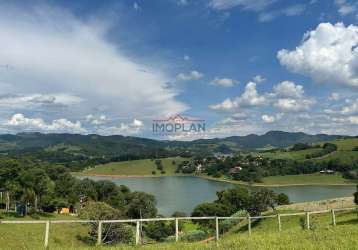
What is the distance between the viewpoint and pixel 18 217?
6825 cm

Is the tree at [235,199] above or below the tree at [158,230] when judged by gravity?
above

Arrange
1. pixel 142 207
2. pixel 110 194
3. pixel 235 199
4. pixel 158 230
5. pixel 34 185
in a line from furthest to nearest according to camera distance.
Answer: pixel 110 194, pixel 235 199, pixel 142 207, pixel 158 230, pixel 34 185

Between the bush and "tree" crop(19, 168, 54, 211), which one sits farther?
"tree" crop(19, 168, 54, 211)

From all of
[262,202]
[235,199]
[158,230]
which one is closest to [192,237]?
[158,230]

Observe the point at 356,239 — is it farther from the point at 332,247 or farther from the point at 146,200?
the point at 146,200

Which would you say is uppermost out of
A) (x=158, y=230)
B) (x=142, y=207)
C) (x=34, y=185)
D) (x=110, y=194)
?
(x=34, y=185)

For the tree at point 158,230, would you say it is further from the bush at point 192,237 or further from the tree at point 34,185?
the bush at point 192,237

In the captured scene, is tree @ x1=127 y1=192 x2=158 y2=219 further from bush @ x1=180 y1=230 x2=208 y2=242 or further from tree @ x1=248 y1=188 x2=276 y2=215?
bush @ x1=180 y1=230 x2=208 y2=242

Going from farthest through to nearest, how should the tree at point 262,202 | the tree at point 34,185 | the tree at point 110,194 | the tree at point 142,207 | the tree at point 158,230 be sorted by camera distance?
the tree at point 110,194 → the tree at point 142,207 → the tree at point 262,202 → the tree at point 158,230 → the tree at point 34,185

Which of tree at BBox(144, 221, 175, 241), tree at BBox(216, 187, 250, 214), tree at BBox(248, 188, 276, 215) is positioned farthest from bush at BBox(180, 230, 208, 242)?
tree at BBox(216, 187, 250, 214)

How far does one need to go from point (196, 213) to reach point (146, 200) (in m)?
14.1

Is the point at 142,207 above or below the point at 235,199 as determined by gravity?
below

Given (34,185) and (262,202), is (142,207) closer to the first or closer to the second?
(262,202)

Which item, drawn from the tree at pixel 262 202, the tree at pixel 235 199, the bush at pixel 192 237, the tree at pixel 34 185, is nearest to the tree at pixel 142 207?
the tree at pixel 235 199
